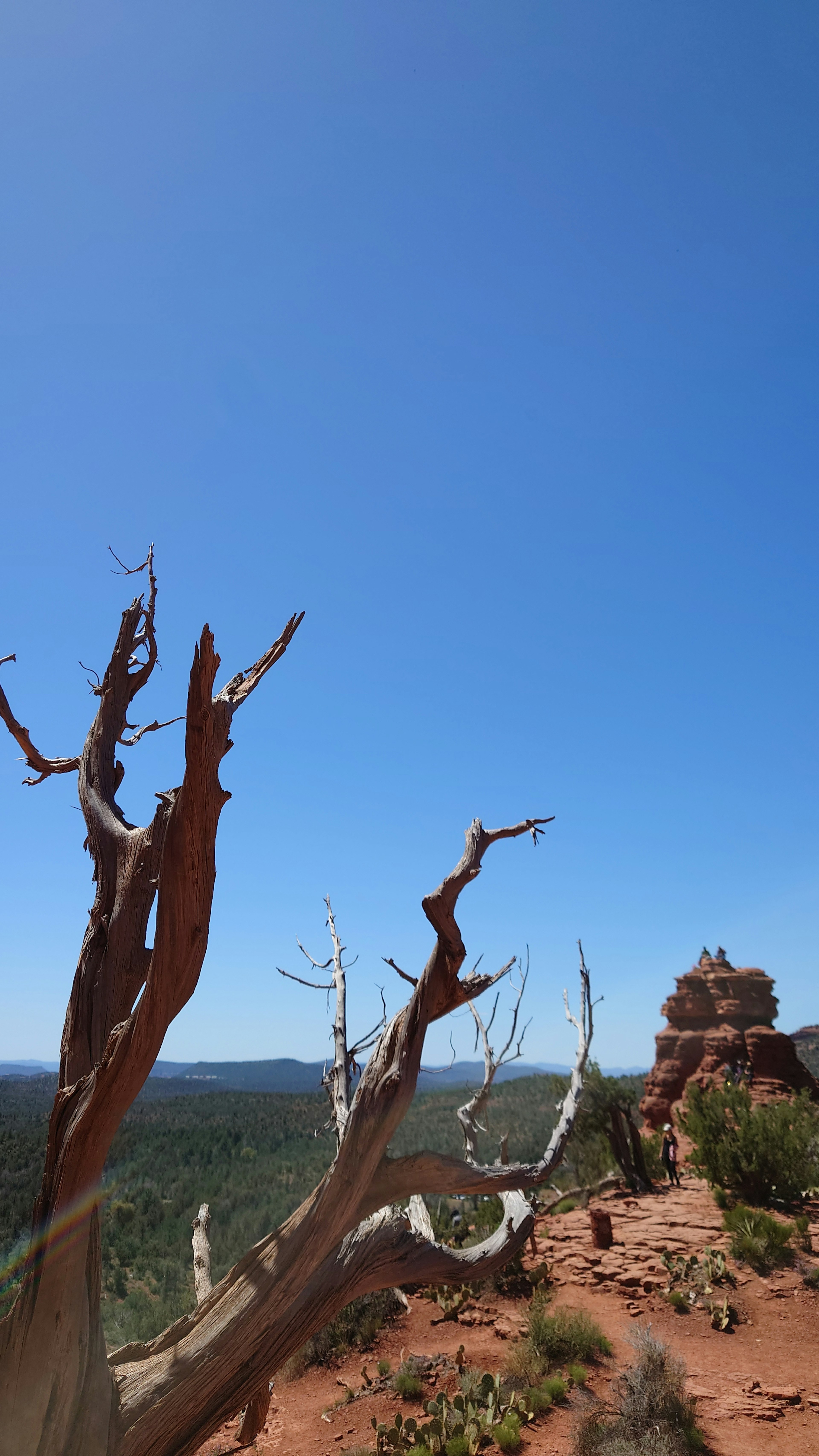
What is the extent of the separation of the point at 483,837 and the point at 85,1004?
210cm

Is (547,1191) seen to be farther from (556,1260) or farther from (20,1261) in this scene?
(20,1261)

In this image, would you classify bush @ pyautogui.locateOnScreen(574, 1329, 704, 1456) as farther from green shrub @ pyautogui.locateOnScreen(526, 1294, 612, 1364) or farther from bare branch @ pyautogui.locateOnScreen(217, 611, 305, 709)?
bare branch @ pyautogui.locateOnScreen(217, 611, 305, 709)

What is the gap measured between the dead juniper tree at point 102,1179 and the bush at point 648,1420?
5193mm

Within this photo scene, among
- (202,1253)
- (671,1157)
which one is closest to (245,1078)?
(671,1157)

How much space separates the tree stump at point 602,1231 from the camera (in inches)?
530

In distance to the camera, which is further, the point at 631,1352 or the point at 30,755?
the point at 631,1352

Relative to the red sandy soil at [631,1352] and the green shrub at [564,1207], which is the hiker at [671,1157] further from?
the red sandy soil at [631,1352]

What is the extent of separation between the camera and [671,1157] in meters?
19.2

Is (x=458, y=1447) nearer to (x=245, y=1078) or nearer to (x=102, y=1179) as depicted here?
(x=102, y=1179)

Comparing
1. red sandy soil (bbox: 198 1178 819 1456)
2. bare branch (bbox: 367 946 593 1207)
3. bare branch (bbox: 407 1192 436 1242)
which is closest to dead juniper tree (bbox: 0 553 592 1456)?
bare branch (bbox: 367 946 593 1207)

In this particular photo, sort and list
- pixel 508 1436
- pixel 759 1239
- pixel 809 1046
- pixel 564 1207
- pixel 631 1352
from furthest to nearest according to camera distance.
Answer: pixel 809 1046 < pixel 564 1207 < pixel 759 1239 < pixel 631 1352 < pixel 508 1436

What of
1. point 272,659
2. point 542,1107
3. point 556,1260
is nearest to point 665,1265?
point 556,1260

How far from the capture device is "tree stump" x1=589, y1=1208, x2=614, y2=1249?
13.5m

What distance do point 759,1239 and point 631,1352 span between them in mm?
4049
